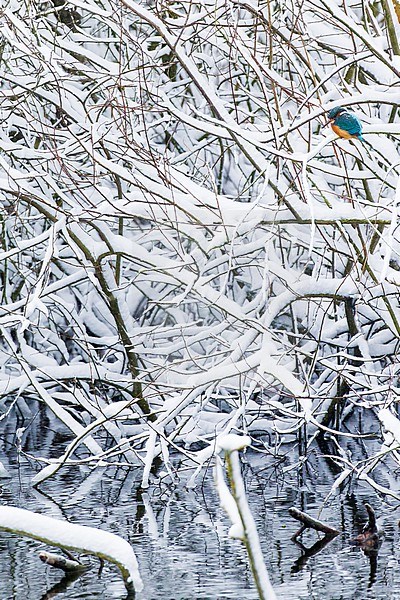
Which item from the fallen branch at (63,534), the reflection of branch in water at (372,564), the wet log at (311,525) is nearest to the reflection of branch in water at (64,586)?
the fallen branch at (63,534)

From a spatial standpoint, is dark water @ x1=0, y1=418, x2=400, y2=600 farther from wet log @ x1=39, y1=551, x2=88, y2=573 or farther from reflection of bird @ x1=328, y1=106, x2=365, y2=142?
reflection of bird @ x1=328, y1=106, x2=365, y2=142

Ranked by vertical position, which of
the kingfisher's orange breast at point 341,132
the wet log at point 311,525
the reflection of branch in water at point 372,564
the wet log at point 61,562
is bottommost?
the reflection of branch in water at point 372,564

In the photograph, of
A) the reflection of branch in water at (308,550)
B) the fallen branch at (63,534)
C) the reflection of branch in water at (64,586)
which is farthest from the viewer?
the reflection of branch in water at (308,550)

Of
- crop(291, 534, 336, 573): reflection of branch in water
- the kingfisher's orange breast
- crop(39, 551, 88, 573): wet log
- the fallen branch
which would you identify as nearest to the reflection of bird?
the kingfisher's orange breast

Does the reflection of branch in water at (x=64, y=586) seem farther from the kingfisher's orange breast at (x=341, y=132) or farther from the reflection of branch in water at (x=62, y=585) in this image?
the kingfisher's orange breast at (x=341, y=132)

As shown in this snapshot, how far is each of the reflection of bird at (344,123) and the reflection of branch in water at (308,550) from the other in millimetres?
2294

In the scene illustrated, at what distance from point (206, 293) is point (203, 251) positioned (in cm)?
46

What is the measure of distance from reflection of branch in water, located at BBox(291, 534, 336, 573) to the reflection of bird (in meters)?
2.29

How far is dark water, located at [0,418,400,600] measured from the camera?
6281 mm

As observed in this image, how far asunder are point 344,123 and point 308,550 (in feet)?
7.80

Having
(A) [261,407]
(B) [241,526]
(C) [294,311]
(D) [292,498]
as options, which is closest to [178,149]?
(C) [294,311]

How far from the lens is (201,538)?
289 inches

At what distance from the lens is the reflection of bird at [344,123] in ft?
22.4

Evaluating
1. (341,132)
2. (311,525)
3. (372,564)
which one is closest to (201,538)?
(311,525)
